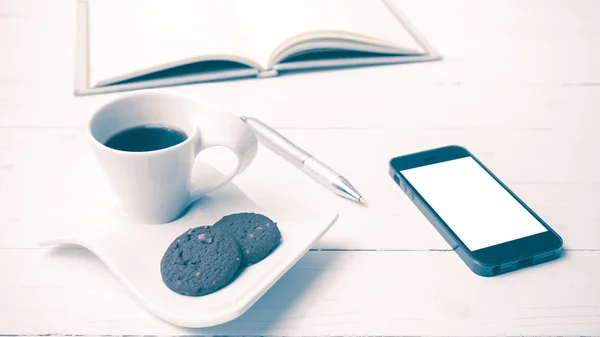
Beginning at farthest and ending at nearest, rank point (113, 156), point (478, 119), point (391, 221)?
1. point (478, 119)
2. point (391, 221)
3. point (113, 156)

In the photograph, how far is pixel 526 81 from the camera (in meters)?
0.82

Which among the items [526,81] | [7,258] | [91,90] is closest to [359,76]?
[526,81]

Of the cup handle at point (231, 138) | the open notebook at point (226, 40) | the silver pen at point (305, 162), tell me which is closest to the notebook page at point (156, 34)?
the open notebook at point (226, 40)

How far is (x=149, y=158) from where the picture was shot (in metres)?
0.45

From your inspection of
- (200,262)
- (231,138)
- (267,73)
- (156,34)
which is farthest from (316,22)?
(200,262)

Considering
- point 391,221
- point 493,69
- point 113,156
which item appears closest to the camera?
point 113,156

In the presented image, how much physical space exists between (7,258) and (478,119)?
55 cm

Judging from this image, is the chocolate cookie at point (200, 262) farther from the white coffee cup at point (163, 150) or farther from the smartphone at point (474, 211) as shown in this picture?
the smartphone at point (474, 211)

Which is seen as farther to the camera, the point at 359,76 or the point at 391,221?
the point at 359,76

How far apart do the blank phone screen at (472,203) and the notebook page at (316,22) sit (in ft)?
0.91

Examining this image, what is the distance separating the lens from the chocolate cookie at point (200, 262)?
43 cm

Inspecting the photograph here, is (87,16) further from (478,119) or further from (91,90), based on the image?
(478,119)

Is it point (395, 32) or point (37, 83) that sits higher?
point (395, 32)

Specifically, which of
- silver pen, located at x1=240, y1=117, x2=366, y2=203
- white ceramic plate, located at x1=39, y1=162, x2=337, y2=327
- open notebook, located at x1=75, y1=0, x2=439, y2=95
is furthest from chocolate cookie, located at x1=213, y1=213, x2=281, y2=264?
open notebook, located at x1=75, y1=0, x2=439, y2=95
